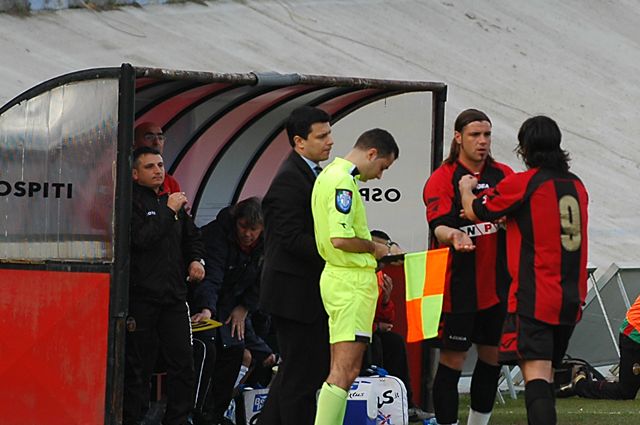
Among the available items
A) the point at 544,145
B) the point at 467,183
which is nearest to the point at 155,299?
Result: the point at 467,183

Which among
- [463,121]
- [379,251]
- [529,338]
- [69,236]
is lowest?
[529,338]

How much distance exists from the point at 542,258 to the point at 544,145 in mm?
583

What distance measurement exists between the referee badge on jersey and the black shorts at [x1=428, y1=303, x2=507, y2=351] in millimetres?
1236

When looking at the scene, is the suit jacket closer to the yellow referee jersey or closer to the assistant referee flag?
the yellow referee jersey

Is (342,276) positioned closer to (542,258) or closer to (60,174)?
(542,258)

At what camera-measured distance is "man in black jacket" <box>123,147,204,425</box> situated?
835 cm

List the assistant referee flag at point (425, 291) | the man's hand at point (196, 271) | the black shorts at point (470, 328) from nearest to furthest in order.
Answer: the assistant referee flag at point (425, 291) < the black shorts at point (470, 328) < the man's hand at point (196, 271)

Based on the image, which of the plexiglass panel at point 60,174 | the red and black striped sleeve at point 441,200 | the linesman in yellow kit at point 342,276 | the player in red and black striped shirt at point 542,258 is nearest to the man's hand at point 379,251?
the linesman in yellow kit at point 342,276

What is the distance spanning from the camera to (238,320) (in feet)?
31.7

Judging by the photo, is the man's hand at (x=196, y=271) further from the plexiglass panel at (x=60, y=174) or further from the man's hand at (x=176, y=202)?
the plexiglass panel at (x=60, y=174)

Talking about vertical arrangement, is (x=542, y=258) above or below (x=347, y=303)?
above

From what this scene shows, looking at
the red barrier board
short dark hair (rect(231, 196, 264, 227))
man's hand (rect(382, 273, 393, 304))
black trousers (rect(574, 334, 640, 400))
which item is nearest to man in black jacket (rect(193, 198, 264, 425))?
short dark hair (rect(231, 196, 264, 227))

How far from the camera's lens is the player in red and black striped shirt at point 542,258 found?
707 centimetres

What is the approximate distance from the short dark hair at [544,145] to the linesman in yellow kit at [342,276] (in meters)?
0.90
